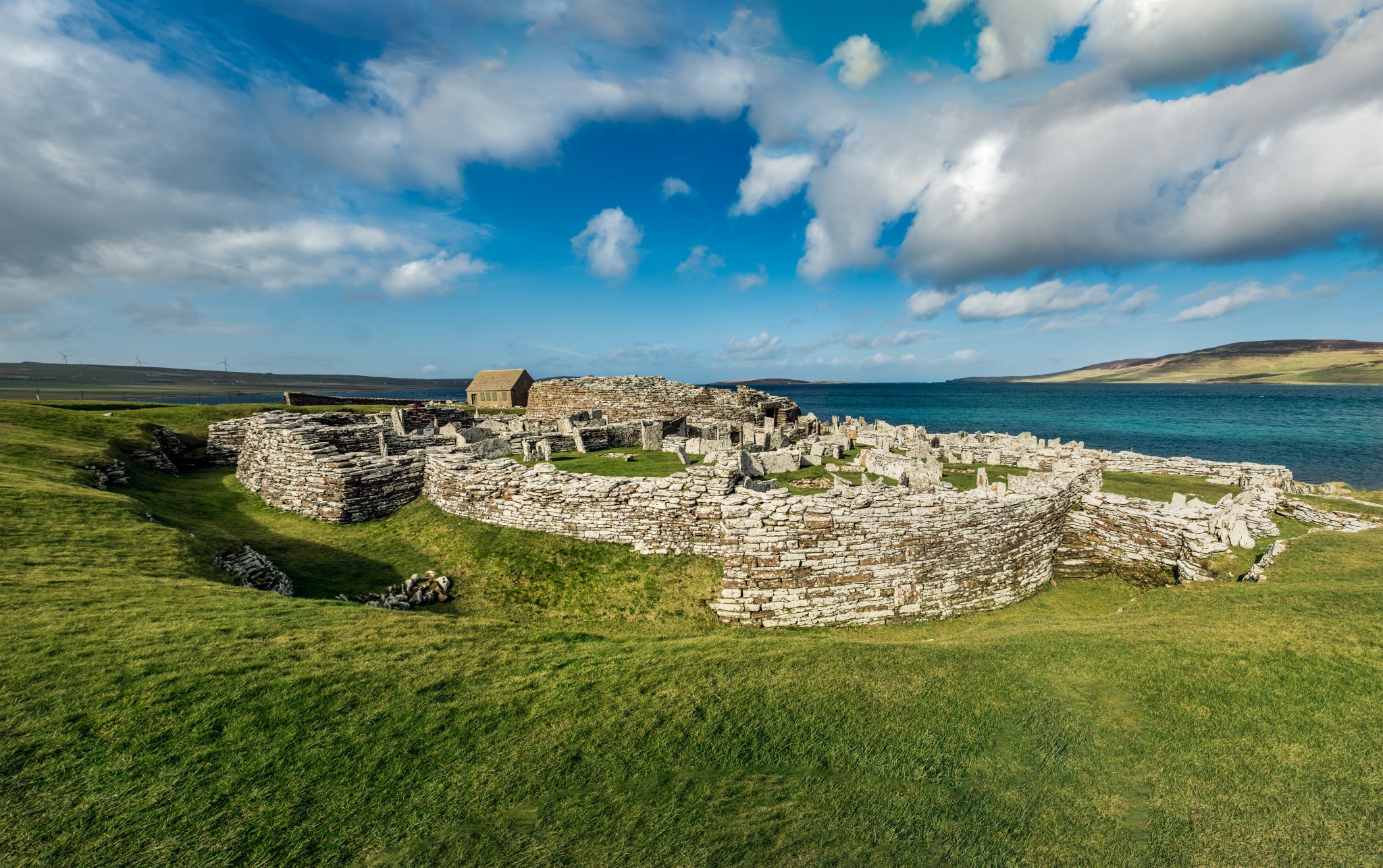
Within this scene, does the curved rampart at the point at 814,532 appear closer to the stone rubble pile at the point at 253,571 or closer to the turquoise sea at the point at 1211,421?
the stone rubble pile at the point at 253,571

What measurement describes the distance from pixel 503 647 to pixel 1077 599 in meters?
13.2

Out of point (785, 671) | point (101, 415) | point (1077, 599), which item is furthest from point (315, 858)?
point (101, 415)

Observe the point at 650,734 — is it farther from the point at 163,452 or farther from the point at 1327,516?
the point at 163,452

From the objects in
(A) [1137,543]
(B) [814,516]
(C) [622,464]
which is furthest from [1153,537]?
(C) [622,464]

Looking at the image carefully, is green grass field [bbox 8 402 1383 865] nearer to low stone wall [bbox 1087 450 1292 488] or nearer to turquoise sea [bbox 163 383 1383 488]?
low stone wall [bbox 1087 450 1292 488]

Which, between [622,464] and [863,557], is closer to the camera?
[863,557]

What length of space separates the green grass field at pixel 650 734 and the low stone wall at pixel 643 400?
2345 centimetres

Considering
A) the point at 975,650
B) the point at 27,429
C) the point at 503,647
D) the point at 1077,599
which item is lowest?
the point at 1077,599

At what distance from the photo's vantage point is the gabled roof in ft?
191

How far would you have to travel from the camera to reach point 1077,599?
38.8 ft

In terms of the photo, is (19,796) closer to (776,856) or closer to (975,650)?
(776,856)

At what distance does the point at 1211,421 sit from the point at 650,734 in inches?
4351

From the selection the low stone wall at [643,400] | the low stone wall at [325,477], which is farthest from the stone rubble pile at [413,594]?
the low stone wall at [643,400]

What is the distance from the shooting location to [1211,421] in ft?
252
